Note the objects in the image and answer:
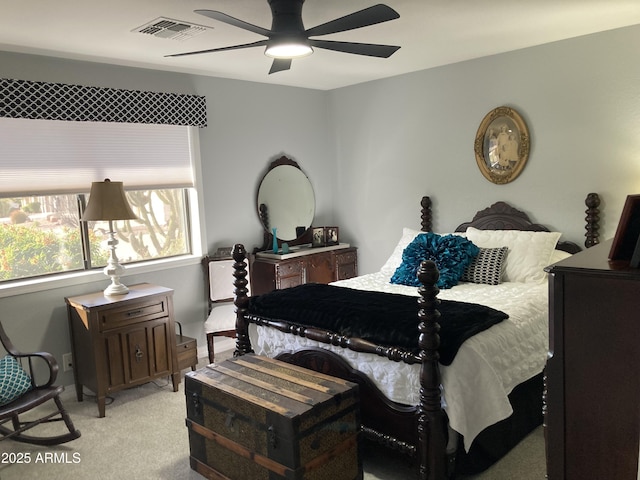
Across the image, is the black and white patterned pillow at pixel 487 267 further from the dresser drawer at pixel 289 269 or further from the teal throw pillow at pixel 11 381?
the teal throw pillow at pixel 11 381

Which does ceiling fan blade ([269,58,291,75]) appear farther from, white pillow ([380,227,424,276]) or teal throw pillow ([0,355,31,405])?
teal throw pillow ([0,355,31,405])

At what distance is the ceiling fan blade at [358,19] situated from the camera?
2.31 metres

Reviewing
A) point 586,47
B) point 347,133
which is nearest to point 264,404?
point 586,47

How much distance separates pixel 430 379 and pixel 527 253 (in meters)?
1.87

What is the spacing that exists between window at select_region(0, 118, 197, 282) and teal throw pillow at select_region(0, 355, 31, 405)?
0.88m

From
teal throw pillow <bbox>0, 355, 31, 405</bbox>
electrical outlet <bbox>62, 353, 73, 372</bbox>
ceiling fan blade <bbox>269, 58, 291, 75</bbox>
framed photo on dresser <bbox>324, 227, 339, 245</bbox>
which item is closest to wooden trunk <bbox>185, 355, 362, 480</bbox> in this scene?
teal throw pillow <bbox>0, 355, 31, 405</bbox>

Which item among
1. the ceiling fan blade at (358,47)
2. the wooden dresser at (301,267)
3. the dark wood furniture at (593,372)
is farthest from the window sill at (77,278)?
the dark wood furniture at (593,372)

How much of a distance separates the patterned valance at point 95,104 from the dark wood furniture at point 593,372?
353 centimetres

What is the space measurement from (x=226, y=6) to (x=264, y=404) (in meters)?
2.05

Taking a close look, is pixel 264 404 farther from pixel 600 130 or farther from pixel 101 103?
pixel 600 130

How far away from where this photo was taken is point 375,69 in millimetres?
4715

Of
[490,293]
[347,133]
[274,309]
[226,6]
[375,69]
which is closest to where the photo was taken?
[226,6]

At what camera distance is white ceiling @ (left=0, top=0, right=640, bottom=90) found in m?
2.84

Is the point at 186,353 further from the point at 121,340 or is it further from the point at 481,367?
the point at 481,367
